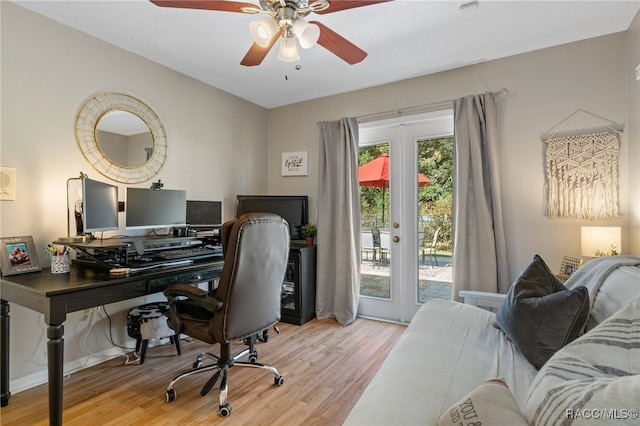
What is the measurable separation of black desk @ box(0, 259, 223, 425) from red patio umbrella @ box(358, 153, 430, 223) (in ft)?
6.70

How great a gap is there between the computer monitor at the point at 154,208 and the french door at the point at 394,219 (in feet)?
6.18

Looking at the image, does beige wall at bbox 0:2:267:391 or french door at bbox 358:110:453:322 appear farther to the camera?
french door at bbox 358:110:453:322

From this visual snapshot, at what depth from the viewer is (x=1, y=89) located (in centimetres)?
203

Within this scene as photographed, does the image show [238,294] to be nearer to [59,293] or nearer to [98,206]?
[59,293]

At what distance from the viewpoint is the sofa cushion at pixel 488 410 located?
77cm

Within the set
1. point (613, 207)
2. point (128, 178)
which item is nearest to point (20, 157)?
point (128, 178)

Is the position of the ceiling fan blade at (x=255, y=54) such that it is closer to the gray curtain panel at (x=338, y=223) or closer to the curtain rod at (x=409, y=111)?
the gray curtain panel at (x=338, y=223)

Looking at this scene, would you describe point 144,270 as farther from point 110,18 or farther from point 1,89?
point 110,18

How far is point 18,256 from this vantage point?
77.6 inches

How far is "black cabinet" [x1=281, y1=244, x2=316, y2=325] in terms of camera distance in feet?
11.1

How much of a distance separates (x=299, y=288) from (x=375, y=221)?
1.10 metres

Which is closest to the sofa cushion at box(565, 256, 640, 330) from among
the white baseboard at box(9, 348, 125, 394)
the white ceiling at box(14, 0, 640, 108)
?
the white ceiling at box(14, 0, 640, 108)

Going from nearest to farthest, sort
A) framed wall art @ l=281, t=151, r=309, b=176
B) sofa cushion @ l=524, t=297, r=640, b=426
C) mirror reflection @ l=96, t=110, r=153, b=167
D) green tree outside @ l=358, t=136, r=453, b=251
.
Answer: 1. sofa cushion @ l=524, t=297, r=640, b=426
2. mirror reflection @ l=96, t=110, r=153, b=167
3. green tree outside @ l=358, t=136, r=453, b=251
4. framed wall art @ l=281, t=151, r=309, b=176

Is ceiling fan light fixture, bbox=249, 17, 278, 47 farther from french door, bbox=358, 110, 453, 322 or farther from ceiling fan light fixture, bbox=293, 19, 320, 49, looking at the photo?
french door, bbox=358, 110, 453, 322
